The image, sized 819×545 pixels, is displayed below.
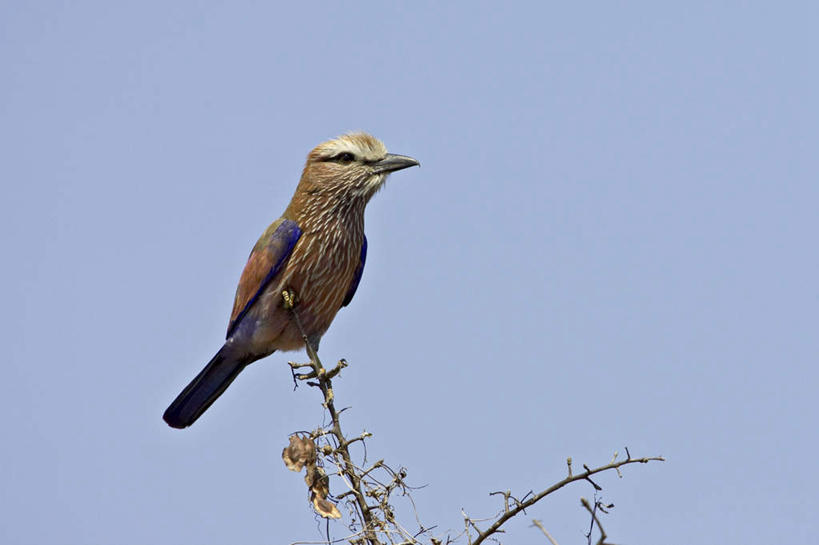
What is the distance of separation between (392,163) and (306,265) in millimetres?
865

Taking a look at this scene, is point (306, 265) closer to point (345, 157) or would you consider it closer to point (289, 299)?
point (289, 299)

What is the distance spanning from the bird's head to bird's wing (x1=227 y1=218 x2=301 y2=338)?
0.31 m

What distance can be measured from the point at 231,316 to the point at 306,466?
2485 mm

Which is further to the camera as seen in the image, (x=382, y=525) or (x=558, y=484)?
(x=382, y=525)

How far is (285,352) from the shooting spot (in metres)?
6.56

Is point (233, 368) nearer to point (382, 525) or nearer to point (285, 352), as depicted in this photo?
point (285, 352)

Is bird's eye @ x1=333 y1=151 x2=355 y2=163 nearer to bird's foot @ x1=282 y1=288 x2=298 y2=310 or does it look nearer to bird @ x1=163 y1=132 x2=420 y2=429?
bird @ x1=163 y1=132 x2=420 y2=429

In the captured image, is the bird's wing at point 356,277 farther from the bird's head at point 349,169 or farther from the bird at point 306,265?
the bird's head at point 349,169

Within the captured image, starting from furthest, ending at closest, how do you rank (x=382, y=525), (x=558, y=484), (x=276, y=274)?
(x=276, y=274), (x=382, y=525), (x=558, y=484)

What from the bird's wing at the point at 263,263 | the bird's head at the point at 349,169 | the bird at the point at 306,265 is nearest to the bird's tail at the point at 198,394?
the bird at the point at 306,265

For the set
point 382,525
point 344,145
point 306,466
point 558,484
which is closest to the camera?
point 558,484

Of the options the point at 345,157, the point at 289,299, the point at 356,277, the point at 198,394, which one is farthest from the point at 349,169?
the point at 198,394

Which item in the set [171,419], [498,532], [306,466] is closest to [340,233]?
[171,419]

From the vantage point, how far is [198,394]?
6.68 metres
